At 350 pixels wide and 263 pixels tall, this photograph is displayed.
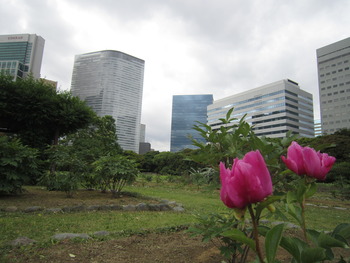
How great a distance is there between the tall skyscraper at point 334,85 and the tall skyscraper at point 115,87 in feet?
183

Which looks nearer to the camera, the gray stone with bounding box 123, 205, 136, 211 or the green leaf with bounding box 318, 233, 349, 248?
the green leaf with bounding box 318, 233, 349, 248

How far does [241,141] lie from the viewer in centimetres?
152

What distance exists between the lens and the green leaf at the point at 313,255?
1.88ft

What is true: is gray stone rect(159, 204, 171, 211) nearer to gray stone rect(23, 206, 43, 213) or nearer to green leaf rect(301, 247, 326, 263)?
gray stone rect(23, 206, 43, 213)

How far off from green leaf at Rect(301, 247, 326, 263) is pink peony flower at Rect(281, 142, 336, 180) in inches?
10.8

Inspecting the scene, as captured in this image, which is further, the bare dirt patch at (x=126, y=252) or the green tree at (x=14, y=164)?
the green tree at (x=14, y=164)

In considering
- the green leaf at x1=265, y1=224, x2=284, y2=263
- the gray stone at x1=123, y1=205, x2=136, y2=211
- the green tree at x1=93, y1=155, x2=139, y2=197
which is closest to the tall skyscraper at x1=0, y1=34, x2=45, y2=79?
the green tree at x1=93, y1=155, x2=139, y2=197

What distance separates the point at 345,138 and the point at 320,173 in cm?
2276

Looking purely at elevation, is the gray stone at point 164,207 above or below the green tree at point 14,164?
below

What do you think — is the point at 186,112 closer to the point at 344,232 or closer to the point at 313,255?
the point at 344,232

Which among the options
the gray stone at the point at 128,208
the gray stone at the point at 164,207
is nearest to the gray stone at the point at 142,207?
the gray stone at the point at 128,208

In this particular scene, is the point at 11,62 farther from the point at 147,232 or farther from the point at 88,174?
the point at 147,232

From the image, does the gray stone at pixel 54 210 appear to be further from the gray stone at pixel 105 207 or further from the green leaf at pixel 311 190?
the green leaf at pixel 311 190

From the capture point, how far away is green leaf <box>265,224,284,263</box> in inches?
21.9
